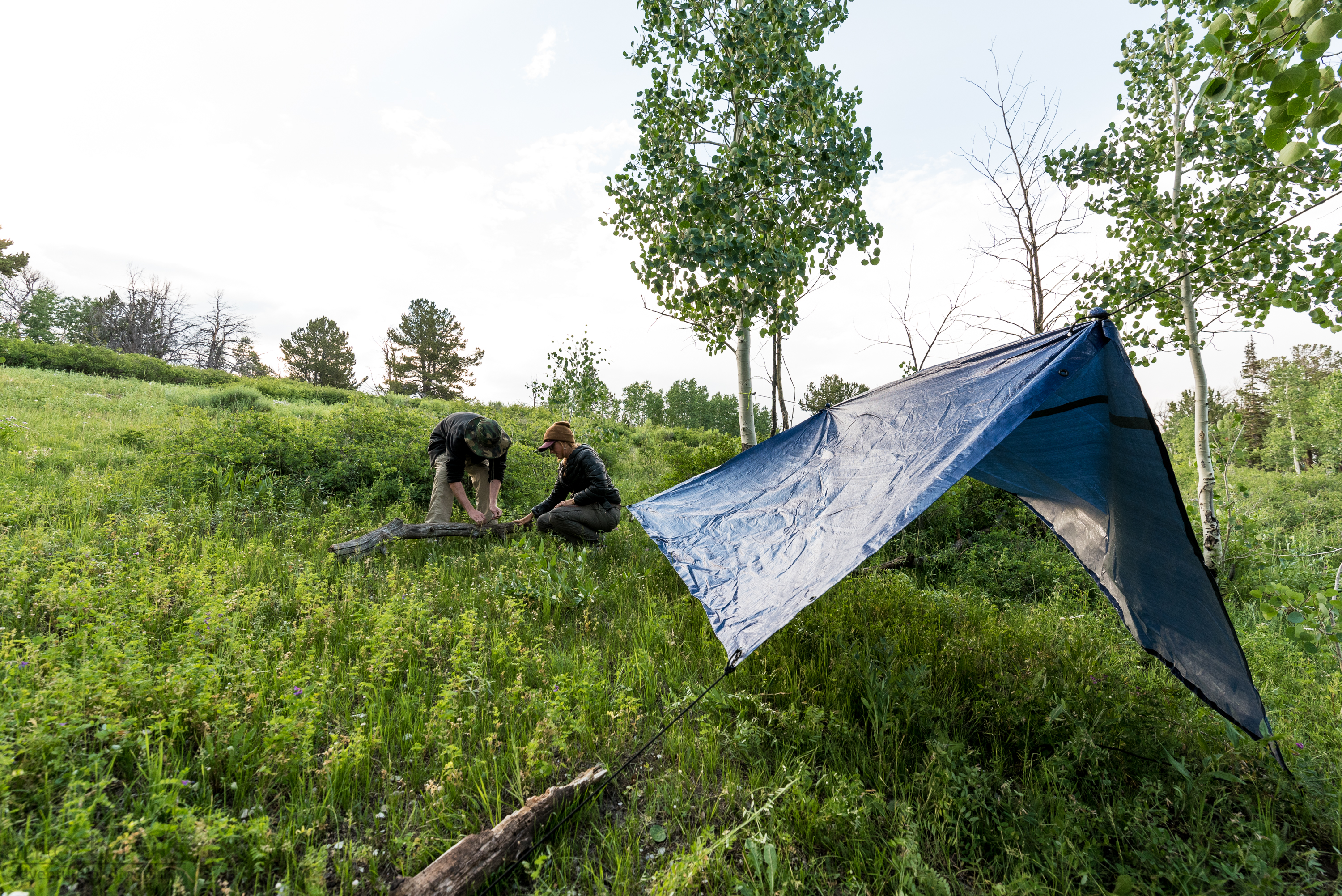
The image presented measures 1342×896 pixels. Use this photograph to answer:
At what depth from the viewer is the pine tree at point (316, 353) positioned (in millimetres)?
38375

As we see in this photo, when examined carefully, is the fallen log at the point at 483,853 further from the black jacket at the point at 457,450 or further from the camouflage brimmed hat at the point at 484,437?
the black jacket at the point at 457,450

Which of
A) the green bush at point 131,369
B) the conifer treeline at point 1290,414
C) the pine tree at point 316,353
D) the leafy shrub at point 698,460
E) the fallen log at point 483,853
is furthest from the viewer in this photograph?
the pine tree at point 316,353

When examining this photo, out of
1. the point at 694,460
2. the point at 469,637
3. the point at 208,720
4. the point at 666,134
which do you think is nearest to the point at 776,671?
the point at 469,637

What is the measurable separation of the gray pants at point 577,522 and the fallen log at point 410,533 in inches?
15.7

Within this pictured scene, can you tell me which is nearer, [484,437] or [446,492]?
[484,437]

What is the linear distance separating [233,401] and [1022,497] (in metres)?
17.7

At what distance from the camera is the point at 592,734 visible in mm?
2695

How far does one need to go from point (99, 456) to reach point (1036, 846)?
35.5 feet

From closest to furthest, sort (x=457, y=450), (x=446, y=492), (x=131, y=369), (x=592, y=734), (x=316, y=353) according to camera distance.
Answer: (x=592, y=734), (x=457, y=450), (x=446, y=492), (x=131, y=369), (x=316, y=353)

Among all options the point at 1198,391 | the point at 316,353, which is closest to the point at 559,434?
the point at 1198,391

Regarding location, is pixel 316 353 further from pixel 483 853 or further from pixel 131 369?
pixel 483 853

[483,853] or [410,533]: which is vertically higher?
[410,533]

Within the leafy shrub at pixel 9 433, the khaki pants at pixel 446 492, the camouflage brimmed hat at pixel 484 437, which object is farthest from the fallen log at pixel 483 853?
the leafy shrub at pixel 9 433

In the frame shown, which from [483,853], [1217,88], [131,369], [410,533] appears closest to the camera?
[1217,88]
